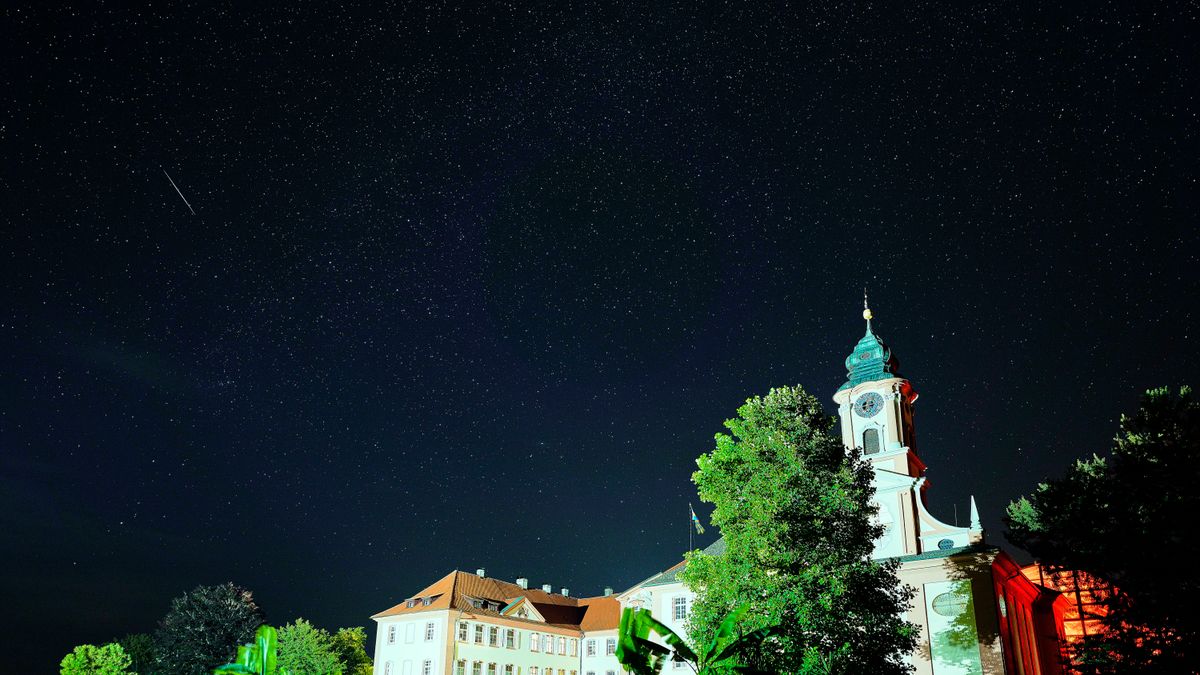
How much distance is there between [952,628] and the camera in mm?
39500

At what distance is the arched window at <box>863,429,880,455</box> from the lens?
56.1 meters

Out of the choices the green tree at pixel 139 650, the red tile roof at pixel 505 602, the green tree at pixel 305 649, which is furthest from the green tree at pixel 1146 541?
the green tree at pixel 139 650

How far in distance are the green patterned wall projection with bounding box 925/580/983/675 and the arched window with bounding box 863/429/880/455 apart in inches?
625

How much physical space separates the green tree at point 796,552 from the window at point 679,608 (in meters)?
25.9

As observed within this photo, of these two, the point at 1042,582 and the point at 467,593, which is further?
the point at 467,593

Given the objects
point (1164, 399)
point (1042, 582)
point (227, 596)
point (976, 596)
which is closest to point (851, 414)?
point (1042, 582)

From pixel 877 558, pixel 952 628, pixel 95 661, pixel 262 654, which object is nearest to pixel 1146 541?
pixel 952 628

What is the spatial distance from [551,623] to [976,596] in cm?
4360

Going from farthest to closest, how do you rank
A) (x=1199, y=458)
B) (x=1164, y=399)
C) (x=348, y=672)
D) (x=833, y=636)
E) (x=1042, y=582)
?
(x=348, y=672) < (x=1042, y=582) < (x=1164, y=399) < (x=1199, y=458) < (x=833, y=636)

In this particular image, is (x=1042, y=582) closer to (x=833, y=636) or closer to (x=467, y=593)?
(x=833, y=636)

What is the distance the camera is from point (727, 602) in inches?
1001

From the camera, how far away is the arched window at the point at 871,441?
2210 inches

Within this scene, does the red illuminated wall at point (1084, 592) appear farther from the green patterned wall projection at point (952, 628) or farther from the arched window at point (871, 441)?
the arched window at point (871, 441)

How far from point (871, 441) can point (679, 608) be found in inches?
661
